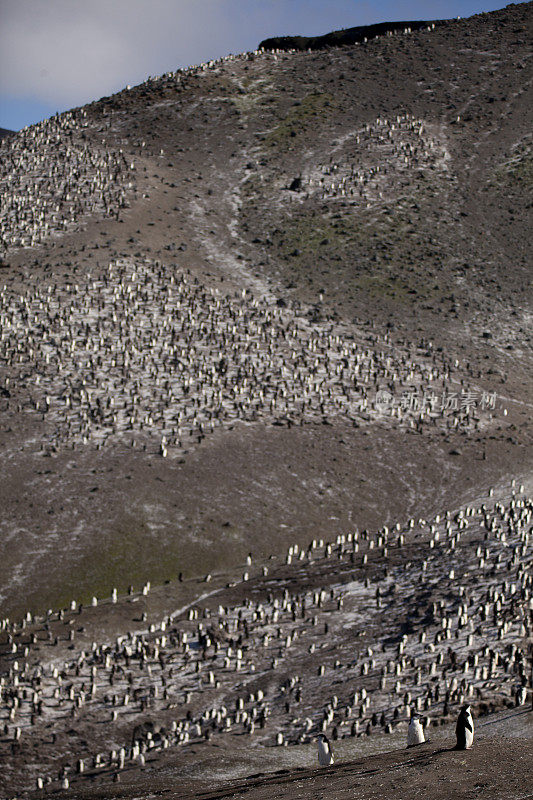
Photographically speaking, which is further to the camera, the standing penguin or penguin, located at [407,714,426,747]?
penguin, located at [407,714,426,747]

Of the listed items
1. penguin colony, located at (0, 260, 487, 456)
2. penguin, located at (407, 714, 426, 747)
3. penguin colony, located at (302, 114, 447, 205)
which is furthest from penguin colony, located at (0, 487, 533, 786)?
penguin colony, located at (302, 114, 447, 205)

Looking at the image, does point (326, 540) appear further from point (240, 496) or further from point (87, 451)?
point (87, 451)

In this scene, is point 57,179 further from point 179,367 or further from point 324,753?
point 324,753

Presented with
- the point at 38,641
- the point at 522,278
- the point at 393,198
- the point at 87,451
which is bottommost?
the point at 38,641

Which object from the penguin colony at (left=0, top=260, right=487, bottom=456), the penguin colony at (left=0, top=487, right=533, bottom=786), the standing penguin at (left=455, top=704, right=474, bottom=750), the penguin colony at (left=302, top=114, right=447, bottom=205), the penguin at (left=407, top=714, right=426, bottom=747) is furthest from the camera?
the penguin colony at (left=302, top=114, right=447, bottom=205)

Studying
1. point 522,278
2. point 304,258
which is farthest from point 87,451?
point 522,278

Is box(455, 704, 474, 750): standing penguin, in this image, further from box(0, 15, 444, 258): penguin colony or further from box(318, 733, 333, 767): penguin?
box(0, 15, 444, 258): penguin colony
